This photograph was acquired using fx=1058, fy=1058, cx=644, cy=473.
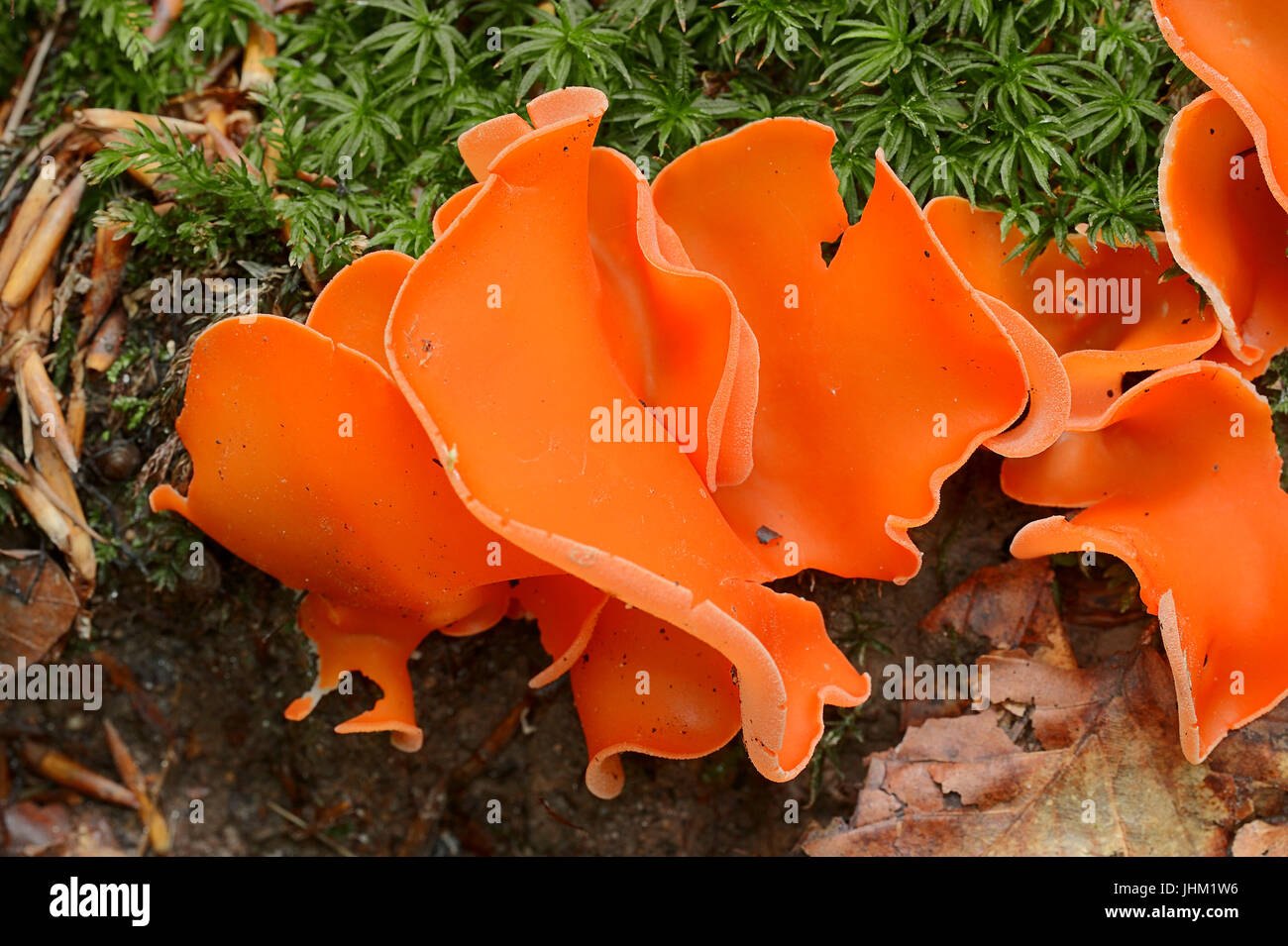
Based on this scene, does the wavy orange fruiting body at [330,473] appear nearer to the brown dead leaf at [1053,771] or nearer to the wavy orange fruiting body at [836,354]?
the wavy orange fruiting body at [836,354]

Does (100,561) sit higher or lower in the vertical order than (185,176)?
lower

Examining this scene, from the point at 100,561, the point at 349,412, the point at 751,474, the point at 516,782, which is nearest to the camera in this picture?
the point at 349,412

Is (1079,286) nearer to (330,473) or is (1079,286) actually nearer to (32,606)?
(330,473)

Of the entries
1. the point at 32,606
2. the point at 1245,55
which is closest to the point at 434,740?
the point at 32,606

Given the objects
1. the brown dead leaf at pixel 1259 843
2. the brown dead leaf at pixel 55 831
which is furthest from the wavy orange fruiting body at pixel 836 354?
the brown dead leaf at pixel 55 831

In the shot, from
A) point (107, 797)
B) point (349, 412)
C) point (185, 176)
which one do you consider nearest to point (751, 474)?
point (349, 412)

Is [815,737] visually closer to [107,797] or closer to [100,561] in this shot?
[100,561]
